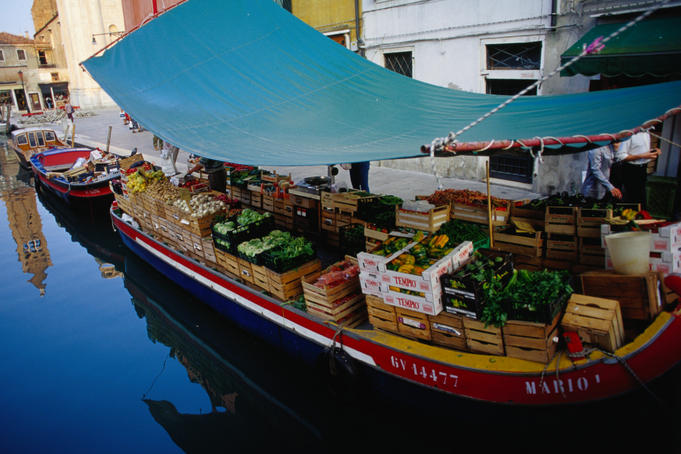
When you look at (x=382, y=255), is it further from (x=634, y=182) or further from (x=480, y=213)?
(x=634, y=182)

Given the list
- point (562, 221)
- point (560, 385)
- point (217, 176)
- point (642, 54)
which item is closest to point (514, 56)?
point (642, 54)

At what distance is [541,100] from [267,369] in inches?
256

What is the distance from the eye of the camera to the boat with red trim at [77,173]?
1619 cm

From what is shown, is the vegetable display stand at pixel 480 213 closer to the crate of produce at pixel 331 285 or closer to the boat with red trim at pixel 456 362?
the crate of produce at pixel 331 285

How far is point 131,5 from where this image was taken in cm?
1672

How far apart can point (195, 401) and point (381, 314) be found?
3.33 meters

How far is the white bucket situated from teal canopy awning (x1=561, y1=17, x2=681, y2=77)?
513 cm

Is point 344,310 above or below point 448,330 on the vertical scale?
below

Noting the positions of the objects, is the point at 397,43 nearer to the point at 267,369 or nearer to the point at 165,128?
the point at 165,128

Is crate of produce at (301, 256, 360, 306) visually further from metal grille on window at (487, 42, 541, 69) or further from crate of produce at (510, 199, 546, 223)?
metal grille on window at (487, 42, 541, 69)

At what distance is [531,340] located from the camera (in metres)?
4.72

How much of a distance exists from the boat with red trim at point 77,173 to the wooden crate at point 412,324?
1393 centimetres

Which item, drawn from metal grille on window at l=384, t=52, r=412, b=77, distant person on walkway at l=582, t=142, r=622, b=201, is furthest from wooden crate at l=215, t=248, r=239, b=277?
metal grille on window at l=384, t=52, r=412, b=77

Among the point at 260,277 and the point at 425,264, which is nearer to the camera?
the point at 425,264
